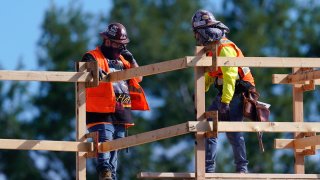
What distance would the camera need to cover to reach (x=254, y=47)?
51.2 meters

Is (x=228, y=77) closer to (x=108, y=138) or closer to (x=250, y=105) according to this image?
(x=250, y=105)

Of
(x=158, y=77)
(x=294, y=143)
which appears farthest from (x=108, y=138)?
(x=158, y=77)

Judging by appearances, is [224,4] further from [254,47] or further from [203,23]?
[203,23]

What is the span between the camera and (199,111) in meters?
17.4

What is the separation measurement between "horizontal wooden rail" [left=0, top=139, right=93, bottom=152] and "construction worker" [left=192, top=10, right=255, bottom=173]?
139 cm

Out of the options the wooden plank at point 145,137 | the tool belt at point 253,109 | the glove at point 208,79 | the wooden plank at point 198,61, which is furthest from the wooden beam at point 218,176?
the glove at point 208,79

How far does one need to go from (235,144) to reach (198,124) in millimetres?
1422

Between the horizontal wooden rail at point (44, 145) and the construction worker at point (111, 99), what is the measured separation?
0.71 ft

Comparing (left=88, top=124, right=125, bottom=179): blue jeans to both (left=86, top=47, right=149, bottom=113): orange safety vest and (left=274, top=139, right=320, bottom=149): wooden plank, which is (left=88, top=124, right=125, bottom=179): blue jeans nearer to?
(left=86, top=47, right=149, bottom=113): orange safety vest

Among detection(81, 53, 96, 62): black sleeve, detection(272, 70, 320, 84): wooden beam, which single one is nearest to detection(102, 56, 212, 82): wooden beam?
detection(81, 53, 96, 62): black sleeve

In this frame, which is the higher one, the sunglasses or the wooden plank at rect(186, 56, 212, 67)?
the sunglasses

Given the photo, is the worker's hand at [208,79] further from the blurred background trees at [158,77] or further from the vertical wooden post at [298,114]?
the blurred background trees at [158,77]

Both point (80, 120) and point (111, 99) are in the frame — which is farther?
point (111, 99)

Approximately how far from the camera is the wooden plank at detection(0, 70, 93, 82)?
18.1m
